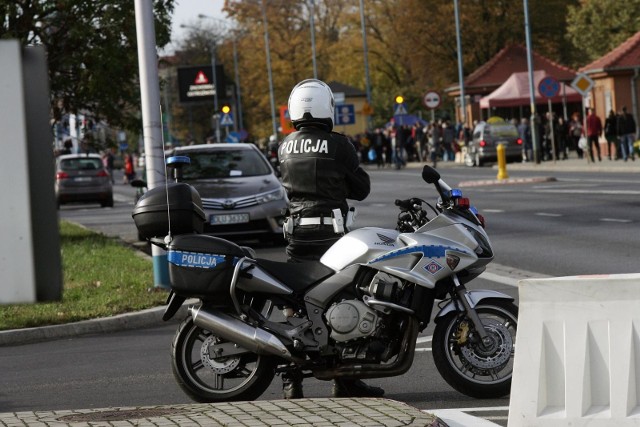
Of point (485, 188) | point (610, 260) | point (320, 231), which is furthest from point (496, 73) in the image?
point (320, 231)

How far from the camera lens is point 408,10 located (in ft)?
279

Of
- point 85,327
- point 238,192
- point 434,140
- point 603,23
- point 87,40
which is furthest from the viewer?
point 603,23

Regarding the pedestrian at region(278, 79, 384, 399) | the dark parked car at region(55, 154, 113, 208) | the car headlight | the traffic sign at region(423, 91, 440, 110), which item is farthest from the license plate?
the traffic sign at region(423, 91, 440, 110)

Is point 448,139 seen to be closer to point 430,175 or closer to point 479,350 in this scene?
point 430,175

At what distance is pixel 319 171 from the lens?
8031 mm

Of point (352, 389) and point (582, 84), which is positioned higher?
point (582, 84)

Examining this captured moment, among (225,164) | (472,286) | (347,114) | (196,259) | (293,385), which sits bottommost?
(472,286)

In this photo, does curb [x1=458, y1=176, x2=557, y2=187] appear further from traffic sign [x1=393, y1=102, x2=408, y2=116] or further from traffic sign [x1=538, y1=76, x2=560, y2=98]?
traffic sign [x1=393, y1=102, x2=408, y2=116]

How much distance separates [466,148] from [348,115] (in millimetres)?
7930

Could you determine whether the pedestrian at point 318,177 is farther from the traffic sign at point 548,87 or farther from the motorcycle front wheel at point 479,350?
the traffic sign at point 548,87

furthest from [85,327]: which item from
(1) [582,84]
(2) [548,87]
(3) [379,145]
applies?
(3) [379,145]

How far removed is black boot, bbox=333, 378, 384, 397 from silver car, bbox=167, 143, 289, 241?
12.1 metres

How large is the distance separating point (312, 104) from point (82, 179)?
36.3 meters

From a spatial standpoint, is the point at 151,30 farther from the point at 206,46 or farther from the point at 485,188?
the point at 206,46
